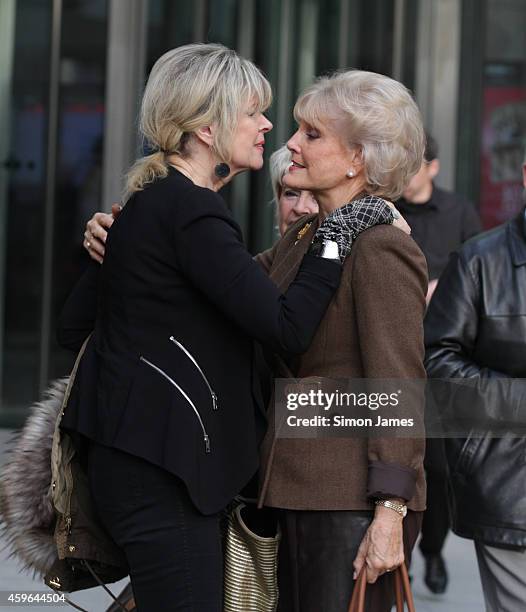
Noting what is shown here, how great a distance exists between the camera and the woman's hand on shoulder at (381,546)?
268cm

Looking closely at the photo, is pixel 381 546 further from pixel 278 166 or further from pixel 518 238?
pixel 278 166

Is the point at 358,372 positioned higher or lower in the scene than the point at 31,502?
higher

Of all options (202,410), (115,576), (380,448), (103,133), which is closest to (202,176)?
(202,410)

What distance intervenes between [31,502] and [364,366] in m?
0.82

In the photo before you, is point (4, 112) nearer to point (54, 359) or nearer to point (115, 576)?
point (54, 359)

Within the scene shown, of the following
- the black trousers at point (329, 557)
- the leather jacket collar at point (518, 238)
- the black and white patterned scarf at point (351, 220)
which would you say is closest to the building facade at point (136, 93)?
the leather jacket collar at point (518, 238)

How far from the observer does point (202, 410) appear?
8.70ft

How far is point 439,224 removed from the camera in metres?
6.24

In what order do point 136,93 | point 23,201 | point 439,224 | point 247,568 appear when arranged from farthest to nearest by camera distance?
point 23,201 → point 136,93 → point 439,224 → point 247,568

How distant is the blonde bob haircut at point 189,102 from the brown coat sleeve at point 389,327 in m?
0.39

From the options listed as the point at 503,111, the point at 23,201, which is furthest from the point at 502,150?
the point at 23,201

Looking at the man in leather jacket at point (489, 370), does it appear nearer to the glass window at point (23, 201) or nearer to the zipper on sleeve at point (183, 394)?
the zipper on sleeve at point (183, 394)

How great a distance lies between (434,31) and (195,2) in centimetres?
162

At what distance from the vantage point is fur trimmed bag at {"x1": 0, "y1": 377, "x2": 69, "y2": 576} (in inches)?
114
